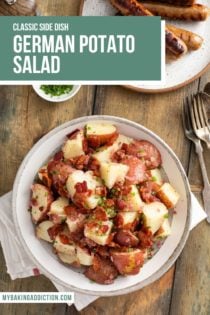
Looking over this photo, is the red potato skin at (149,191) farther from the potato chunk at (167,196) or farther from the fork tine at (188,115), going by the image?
the fork tine at (188,115)

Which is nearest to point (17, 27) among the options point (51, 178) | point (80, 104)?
point (80, 104)

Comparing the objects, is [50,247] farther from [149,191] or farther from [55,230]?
[149,191]

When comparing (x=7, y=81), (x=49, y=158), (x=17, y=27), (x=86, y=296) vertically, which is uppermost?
(x=17, y=27)

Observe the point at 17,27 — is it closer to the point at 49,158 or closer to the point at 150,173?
the point at 49,158

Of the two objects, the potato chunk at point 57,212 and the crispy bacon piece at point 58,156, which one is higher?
the crispy bacon piece at point 58,156

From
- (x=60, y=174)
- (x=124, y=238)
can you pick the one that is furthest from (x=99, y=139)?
(x=124, y=238)

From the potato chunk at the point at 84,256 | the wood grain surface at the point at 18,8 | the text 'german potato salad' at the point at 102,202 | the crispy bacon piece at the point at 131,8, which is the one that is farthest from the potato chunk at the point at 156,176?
the wood grain surface at the point at 18,8

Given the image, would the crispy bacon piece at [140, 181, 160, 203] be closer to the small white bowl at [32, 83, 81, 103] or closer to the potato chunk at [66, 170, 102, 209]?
the potato chunk at [66, 170, 102, 209]
